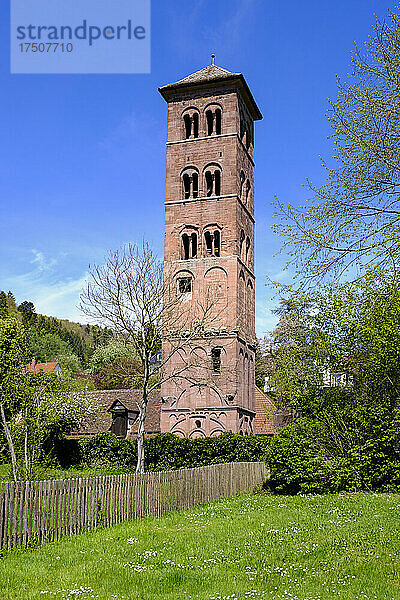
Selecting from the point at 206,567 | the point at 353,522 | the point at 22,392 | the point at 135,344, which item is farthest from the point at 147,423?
the point at 206,567

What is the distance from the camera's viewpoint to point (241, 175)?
1556 inches

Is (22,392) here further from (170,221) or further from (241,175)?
(241,175)

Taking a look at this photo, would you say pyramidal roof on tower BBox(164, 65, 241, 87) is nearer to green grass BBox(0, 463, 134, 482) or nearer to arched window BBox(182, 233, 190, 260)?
arched window BBox(182, 233, 190, 260)

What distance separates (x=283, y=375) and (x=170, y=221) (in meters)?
19.1

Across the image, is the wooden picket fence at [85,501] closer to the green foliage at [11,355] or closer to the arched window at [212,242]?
the green foliage at [11,355]

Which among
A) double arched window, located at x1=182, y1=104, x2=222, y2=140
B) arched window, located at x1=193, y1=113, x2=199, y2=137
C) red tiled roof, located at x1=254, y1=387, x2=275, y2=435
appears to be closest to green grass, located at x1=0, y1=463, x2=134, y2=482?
red tiled roof, located at x1=254, y1=387, x2=275, y2=435

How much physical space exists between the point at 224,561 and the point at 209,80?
3455cm

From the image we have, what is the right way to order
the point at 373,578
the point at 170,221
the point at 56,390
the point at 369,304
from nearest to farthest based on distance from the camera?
the point at 373,578
the point at 369,304
the point at 56,390
the point at 170,221

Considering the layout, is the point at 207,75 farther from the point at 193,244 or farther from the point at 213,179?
the point at 193,244

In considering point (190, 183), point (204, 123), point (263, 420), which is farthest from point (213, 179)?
point (263, 420)

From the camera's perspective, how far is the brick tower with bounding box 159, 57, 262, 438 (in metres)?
35.5

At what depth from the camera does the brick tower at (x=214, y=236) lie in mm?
35531

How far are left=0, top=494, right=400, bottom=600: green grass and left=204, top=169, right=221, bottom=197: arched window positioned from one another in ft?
87.3

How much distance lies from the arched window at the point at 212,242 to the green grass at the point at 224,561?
2415 centimetres
